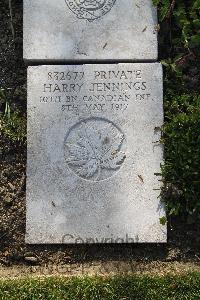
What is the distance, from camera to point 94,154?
3.75m

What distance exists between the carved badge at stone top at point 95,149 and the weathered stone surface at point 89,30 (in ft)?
1.51

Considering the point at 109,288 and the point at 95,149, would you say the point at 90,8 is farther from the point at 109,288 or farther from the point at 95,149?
the point at 109,288

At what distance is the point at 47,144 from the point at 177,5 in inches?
50.8

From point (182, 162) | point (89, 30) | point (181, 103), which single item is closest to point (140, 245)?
point (182, 162)

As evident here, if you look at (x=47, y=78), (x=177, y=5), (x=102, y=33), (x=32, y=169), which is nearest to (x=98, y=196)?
(x=32, y=169)

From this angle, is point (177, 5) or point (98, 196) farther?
point (177, 5)

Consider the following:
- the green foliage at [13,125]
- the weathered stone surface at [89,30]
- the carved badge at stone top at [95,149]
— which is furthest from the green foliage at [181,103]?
the green foliage at [13,125]

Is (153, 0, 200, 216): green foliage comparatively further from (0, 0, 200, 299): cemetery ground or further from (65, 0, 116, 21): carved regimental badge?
(65, 0, 116, 21): carved regimental badge

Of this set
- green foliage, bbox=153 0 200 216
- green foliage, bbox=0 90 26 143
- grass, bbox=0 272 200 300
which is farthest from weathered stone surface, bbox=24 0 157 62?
grass, bbox=0 272 200 300

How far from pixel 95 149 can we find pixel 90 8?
95 cm

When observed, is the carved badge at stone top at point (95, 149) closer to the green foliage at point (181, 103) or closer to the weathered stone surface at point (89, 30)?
the green foliage at point (181, 103)

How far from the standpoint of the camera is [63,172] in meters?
3.74

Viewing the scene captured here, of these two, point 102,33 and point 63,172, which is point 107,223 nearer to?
point 63,172

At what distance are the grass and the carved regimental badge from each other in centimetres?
169
